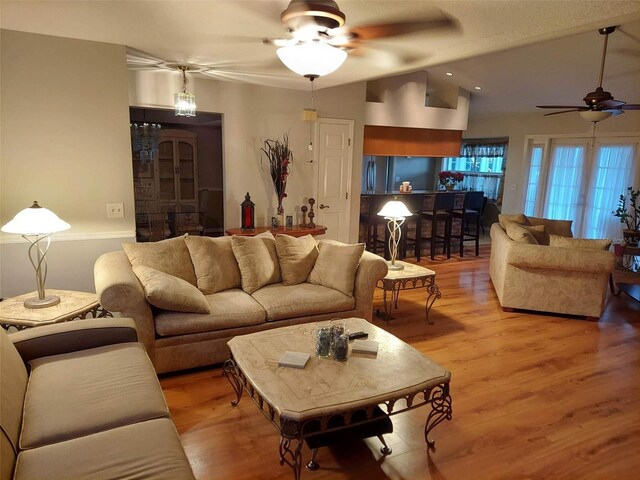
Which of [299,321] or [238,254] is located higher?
[238,254]

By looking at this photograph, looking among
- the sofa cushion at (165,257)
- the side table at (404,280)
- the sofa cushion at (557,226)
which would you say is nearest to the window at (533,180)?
the sofa cushion at (557,226)

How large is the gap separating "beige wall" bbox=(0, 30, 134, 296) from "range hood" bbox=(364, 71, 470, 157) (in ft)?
12.4

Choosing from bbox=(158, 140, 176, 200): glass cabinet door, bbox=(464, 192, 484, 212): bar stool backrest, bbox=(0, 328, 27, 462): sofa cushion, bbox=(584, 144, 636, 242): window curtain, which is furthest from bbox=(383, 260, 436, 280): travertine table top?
bbox=(584, 144, 636, 242): window curtain

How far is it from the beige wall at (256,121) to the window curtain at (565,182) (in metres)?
4.01

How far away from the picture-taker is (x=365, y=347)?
94.6 inches

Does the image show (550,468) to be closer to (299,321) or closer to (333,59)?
(299,321)

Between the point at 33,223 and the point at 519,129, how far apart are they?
26.2 feet

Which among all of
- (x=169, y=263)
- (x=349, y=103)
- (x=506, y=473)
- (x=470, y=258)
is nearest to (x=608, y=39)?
(x=349, y=103)

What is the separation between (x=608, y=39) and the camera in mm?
4680

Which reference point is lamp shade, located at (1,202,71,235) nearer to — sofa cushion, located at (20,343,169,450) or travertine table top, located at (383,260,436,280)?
sofa cushion, located at (20,343,169,450)

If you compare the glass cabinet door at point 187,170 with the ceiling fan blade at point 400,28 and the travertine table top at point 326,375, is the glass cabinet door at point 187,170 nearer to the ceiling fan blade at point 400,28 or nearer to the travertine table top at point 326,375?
the ceiling fan blade at point 400,28

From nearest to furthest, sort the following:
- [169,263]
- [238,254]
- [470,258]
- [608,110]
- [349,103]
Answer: [169,263] → [238,254] → [608,110] → [349,103] → [470,258]

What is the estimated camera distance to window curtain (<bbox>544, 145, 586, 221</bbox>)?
723 cm

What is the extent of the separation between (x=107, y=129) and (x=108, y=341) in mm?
2096
